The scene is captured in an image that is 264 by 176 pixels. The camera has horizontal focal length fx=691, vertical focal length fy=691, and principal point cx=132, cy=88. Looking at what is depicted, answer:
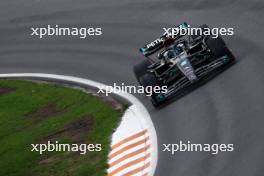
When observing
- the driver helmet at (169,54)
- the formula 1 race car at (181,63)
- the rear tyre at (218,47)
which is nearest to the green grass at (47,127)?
the formula 1 race car at (181,63)

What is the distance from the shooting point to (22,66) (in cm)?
2888

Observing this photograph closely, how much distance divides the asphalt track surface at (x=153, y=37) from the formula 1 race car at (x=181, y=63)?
1.28 feet

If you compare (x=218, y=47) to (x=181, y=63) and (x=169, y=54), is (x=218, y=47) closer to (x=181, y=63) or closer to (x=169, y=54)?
(x=181, y=63)

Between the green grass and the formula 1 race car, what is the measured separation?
5.23 feet

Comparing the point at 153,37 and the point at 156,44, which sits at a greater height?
the point at 153,37

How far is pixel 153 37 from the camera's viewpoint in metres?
25.7

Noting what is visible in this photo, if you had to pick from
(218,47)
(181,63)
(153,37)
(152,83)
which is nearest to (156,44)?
(181,63)

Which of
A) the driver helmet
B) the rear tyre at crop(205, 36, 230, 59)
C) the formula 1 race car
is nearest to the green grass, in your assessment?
the formula 1 race car

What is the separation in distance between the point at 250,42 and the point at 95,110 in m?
5.56

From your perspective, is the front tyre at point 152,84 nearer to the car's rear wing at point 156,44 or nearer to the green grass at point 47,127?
the car's rear wing at point 156,44

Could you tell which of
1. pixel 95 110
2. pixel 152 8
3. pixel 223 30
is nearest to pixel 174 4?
pixel 152 8

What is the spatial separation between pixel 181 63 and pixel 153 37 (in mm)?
4426

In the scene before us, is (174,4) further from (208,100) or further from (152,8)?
(208,100)

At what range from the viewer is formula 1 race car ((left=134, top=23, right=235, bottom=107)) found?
2134cm
